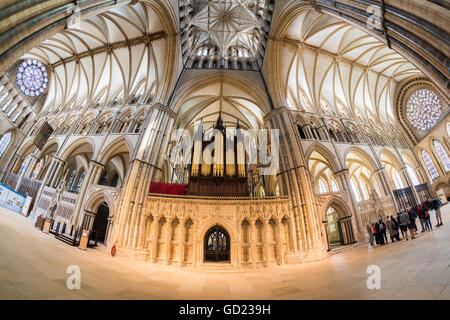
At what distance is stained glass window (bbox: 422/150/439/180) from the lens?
50.7 feet

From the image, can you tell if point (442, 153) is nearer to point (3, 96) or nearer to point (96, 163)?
point (96, 163)

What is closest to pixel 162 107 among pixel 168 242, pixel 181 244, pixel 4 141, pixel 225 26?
pixel 168 242

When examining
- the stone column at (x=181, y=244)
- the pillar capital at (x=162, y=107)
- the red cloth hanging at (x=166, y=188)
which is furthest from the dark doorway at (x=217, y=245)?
the pillar capital at (x=162, y=107)

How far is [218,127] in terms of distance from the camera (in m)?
15.1

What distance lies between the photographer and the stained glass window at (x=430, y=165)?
15.5m

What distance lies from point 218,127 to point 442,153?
20.2 metres

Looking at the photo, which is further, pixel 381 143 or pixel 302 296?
pixel 381 143

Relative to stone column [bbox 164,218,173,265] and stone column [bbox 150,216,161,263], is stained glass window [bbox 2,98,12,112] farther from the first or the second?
stone column [bbox 164,218,173,265]

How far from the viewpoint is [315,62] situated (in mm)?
15422

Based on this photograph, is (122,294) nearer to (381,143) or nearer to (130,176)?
(130,176)

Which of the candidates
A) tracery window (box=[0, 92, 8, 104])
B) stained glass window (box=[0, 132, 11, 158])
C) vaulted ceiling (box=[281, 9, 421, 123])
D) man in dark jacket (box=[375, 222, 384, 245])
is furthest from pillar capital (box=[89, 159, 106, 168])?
man in dark jacket (box=[375, 222, 384, 245])

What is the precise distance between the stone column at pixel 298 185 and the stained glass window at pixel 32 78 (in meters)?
21.5

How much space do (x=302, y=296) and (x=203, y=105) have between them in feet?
59.5
